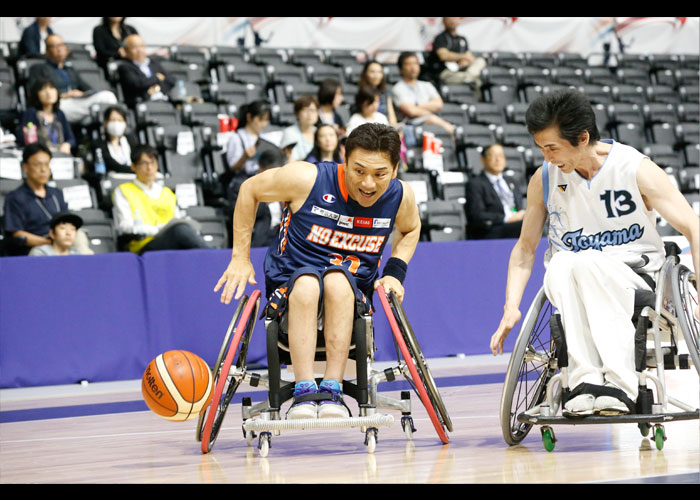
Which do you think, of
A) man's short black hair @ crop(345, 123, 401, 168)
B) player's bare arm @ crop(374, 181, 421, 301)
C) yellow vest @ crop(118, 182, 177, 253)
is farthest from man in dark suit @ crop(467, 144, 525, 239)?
man's short black hair @ crop(345, 123, 401, 168)

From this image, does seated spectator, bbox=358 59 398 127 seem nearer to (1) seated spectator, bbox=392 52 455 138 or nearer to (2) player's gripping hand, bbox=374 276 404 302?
(1) seated spectator, bbox=392 52 455 138

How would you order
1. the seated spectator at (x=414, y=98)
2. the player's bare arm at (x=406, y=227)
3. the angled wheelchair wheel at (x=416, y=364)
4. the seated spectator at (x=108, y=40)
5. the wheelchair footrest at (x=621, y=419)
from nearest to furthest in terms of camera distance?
the wheelchair footrest at (x=621, y=419) < the angled wheelchair wheel at (x=416, y=364) < the player's bare arm at (x=406, y=227) < the seated spectator at (x=108, y=40) < the seated spectator at (x=414, y=98)

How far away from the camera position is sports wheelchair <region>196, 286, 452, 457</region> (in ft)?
11.2

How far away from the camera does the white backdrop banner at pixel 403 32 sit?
1062 centimetres

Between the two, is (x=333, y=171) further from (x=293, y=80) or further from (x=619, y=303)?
(x=293, y=80)

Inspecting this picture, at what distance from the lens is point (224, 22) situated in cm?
1095

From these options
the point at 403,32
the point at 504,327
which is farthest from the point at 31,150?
the point at 403,32

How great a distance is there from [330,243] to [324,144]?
11.8 ft

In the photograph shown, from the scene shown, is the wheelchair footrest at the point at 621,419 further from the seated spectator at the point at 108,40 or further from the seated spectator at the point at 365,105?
the seated spectator at the point at 108,40

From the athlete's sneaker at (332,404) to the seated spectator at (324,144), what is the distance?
155 inches

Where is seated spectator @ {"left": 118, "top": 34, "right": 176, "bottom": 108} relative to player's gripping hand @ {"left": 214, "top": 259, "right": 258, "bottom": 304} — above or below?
above

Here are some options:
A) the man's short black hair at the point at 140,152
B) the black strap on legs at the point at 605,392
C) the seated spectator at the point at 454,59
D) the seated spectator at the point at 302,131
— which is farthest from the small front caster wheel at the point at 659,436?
the seated spectator at the point at 454,59

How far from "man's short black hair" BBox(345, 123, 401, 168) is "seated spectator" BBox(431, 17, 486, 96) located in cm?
742

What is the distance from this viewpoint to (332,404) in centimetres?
343
